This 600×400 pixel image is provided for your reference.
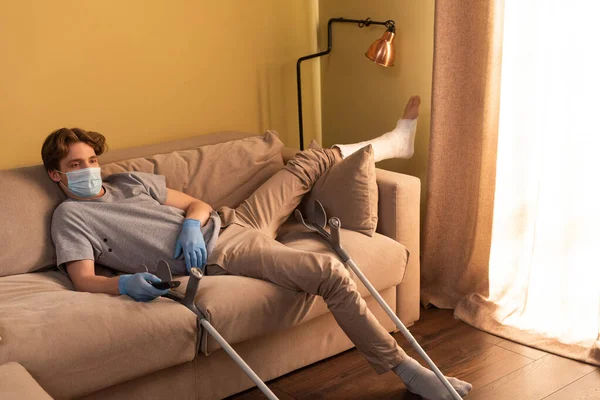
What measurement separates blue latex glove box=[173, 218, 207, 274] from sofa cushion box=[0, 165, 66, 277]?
424 millimetres

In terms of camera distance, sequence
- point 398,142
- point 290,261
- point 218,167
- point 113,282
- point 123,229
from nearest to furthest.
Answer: point 113,282 → point 290,261 → point 123,229 → point 218,167 → point 398,142

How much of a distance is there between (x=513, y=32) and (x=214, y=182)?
1.27 m

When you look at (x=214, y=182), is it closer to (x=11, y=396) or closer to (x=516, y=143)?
Answer: (x=516, y=143)

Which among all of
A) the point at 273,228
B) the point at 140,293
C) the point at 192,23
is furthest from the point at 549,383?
the point at 192,23

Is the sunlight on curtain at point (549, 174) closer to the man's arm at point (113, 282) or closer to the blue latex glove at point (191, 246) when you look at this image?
the blue latex glove at point (191, 246)

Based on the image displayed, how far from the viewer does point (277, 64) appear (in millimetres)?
3863

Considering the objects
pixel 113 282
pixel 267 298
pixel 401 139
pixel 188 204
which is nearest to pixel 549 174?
pixel 401 139

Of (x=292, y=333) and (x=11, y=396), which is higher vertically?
(x=11, y=396)

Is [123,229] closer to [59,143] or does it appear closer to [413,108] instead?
[59,143]

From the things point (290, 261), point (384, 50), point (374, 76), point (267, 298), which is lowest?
point (267, 298)

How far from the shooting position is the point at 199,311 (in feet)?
7.75

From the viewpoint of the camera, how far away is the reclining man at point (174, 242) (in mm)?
2459

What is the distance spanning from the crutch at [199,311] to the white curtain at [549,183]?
3.95ft

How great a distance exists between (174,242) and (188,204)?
23 centimetres
